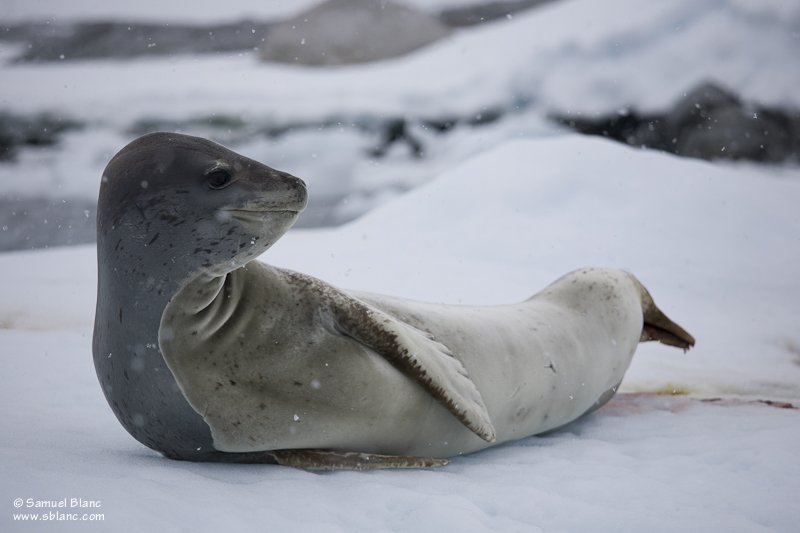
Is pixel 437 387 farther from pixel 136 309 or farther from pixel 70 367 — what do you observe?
pixel 70 367

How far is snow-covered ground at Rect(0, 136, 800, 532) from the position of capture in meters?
1.69

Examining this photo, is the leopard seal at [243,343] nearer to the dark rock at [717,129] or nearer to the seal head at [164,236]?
the seal head at [164,236]

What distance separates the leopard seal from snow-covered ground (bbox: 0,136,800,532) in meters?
0.11

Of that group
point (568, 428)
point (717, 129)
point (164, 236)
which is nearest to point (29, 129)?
point (717, 129)

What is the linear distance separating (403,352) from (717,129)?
7.83 metres

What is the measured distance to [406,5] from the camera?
1289 centimetres

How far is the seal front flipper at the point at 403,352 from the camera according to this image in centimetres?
194

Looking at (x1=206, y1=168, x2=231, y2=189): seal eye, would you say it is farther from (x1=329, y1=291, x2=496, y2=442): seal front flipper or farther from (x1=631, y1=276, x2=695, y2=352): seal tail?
(x1=631, y1=276, x2=695, y2=352): seal tail

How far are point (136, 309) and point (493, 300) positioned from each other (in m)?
2.87

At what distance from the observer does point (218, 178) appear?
174cm

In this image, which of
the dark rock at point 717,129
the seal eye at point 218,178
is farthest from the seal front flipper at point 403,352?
the dark rock at point 717,129

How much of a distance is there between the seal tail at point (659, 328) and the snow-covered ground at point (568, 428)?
25 centimetres

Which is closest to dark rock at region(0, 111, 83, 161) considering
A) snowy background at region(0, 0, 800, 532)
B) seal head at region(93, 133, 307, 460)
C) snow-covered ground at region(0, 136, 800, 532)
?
snowy background at region(0, 0, 800, 532)

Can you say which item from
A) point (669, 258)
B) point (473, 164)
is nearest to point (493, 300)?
point (669, 258)
